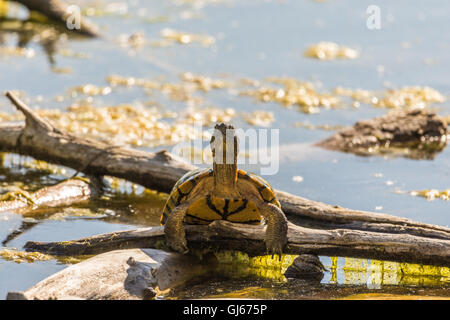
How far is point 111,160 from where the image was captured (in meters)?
6.02

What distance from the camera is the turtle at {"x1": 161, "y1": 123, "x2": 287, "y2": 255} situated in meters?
4.27

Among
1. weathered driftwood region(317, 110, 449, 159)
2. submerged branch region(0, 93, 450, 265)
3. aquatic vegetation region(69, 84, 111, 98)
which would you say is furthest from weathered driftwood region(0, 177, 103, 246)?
aquatic vegetation region(69, 84, 111, 98)

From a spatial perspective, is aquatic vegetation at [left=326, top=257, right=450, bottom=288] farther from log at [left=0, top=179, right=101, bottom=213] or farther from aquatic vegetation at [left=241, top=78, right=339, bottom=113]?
aquatic vegetation at [left=241, top=78, right=339, bottom=113]

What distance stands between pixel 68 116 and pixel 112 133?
721 mm

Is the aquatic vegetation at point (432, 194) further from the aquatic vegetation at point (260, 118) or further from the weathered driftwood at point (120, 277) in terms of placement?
the weathered driftwood at point (120, 277)

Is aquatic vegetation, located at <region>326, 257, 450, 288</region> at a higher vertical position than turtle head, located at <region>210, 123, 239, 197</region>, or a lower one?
lower

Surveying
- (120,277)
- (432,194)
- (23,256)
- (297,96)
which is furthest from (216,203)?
(297,96)

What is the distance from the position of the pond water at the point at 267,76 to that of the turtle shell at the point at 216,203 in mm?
436

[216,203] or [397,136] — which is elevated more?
[397,136]

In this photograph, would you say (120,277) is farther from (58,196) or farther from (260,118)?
(260,118)

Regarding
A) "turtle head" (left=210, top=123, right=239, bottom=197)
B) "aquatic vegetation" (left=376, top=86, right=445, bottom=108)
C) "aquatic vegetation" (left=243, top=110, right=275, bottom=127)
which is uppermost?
"aquatic vegetation" (left=376, top=86, right=445, bottom=108)

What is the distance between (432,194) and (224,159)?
2.51m

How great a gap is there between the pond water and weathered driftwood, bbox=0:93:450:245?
26cm

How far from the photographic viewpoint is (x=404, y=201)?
19.5ft
